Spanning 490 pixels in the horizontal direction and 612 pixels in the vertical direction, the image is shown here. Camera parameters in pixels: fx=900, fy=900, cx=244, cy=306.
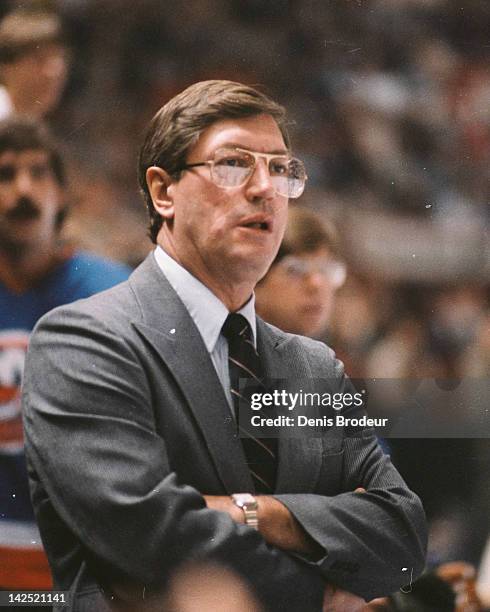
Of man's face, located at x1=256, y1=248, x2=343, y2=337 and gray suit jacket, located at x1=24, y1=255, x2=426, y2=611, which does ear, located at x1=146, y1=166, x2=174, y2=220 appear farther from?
man's face, located at x1=256, y1=248, x2=343, y2=337

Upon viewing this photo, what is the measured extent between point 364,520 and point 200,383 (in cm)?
38

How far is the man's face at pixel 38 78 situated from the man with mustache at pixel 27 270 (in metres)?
0.04

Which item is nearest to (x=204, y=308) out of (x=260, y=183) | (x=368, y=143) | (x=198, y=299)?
(x=198, y=299)

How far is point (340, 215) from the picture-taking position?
1.79 m

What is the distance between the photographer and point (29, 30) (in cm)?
176

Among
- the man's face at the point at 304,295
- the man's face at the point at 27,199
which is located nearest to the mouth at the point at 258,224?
the man's face at the point at 304,295

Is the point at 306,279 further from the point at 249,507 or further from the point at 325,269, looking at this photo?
the point at 249,507

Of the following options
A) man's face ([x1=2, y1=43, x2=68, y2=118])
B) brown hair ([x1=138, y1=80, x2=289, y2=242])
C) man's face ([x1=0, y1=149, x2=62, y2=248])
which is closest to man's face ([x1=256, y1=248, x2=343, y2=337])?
brown hair ([x1=138, y1=80, x2=289, y2=242])

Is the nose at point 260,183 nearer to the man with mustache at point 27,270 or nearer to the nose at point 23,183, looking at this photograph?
the man with mustache at point 27,270

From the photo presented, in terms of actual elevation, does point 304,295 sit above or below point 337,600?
above

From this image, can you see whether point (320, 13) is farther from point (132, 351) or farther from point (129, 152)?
point (132, 351)

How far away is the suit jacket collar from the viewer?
5.32 feet

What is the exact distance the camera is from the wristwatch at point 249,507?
1551mm

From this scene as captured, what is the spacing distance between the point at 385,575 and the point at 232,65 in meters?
1.01
